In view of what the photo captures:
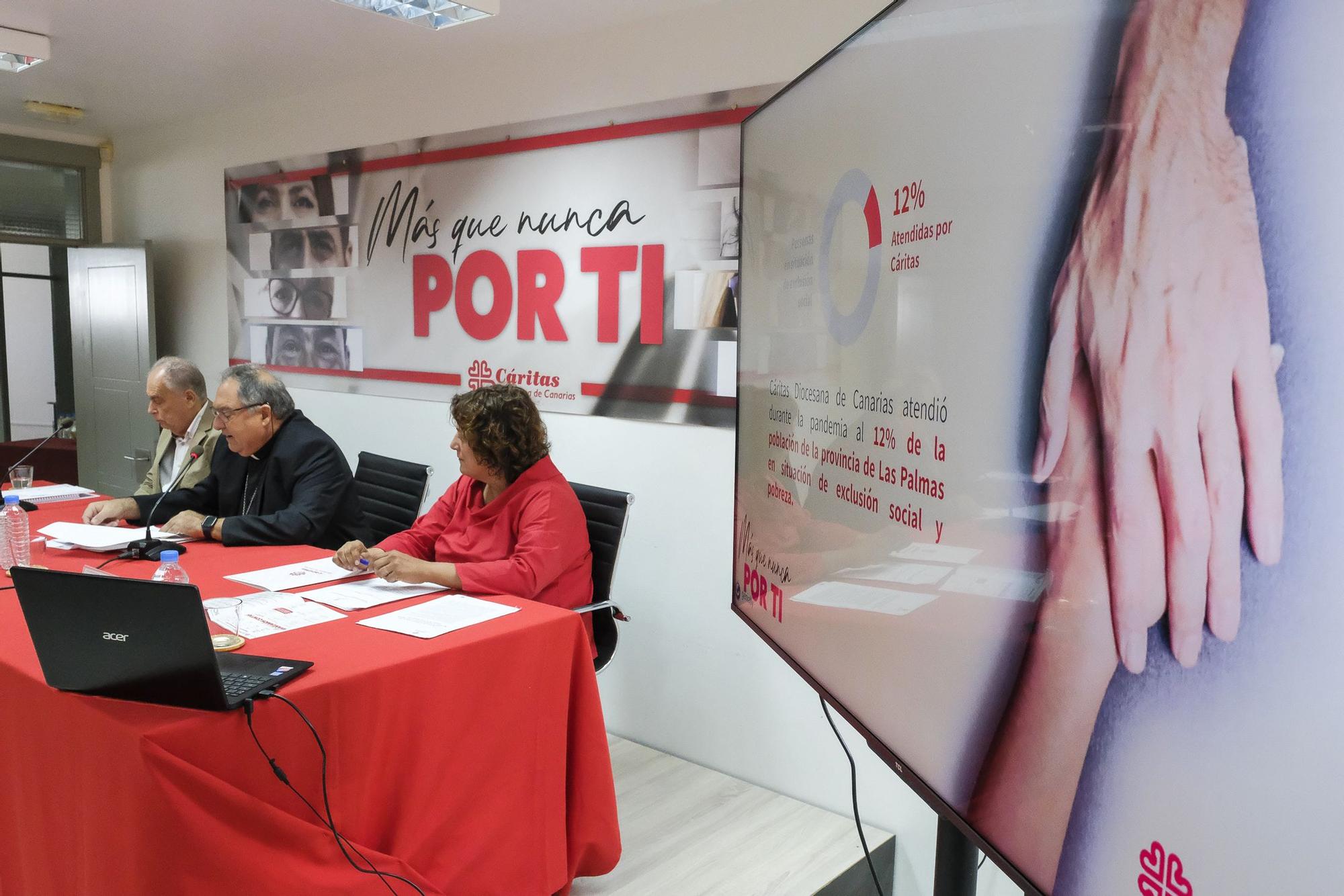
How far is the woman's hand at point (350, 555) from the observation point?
2354 mm

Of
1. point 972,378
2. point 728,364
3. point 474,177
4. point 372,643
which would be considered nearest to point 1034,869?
point 972,378

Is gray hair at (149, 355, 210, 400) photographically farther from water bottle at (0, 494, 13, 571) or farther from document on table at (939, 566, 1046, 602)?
document on table at (939, 566, 1046, 602)

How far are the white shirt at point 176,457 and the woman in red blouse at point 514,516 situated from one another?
1.13m

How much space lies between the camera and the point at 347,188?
13.5 ft

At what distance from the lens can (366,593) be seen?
2.22m

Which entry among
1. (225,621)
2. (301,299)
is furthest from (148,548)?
(301,299)

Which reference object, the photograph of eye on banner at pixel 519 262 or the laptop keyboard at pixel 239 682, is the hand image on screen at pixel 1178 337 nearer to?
the laptop keyboard at pixel 239 682

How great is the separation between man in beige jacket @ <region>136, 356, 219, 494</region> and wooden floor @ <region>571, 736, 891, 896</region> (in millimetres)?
1812

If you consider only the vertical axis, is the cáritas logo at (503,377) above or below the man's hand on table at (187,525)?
above

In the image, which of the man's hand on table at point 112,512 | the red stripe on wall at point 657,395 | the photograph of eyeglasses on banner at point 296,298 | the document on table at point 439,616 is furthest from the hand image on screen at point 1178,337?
the photograph of eyeglasses on banner at point 296,298

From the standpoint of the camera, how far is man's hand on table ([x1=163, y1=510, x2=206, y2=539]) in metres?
2.77

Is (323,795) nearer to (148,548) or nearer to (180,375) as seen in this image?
(148,548)

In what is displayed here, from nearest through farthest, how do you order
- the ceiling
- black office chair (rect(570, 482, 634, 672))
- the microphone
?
the microphone, black office chair (rect(570, 482, 634, 672)), the ceiling

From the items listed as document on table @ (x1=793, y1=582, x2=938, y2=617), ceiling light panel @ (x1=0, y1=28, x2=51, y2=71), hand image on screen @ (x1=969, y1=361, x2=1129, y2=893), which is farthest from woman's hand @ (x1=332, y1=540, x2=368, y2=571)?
ceiling light panel @ (x1=0, y1=28, x2=51, y2=71)
